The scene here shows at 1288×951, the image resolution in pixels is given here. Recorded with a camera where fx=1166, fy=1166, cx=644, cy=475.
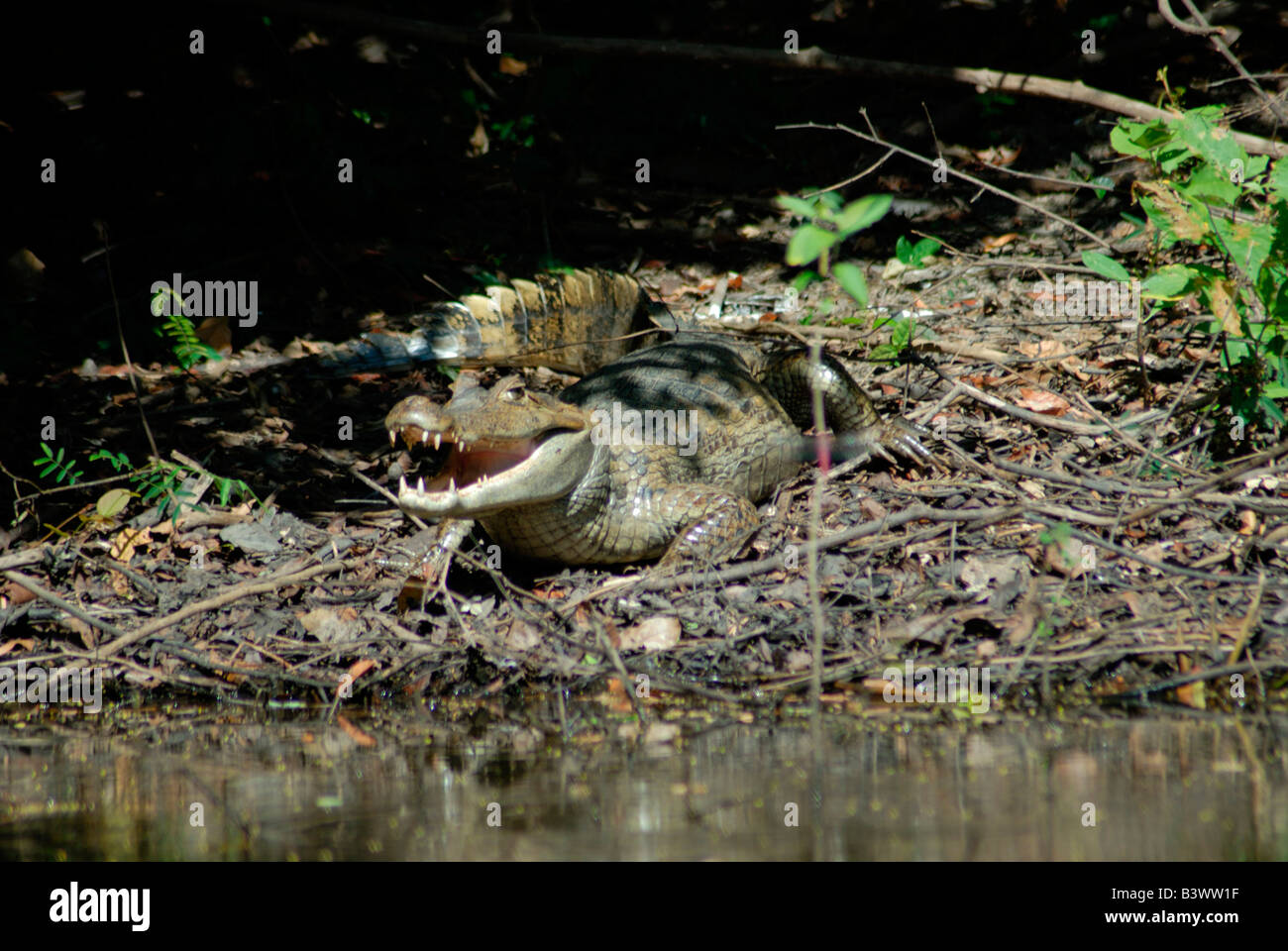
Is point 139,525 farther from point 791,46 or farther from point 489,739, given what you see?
point 791,46

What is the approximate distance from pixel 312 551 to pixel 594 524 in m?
1.17

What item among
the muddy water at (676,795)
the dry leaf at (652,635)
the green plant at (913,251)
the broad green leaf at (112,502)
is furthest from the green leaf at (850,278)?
the green plant at (913,251)

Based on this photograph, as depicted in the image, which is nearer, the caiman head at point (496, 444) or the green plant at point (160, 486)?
the caiman head at point (496, 444)

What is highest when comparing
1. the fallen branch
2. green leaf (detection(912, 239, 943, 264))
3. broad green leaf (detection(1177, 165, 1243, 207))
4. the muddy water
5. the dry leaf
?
the fallen branch

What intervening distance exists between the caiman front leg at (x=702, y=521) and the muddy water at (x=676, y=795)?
126 centimetres

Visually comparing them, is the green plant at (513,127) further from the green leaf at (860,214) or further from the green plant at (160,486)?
the green leaf at (860,214)

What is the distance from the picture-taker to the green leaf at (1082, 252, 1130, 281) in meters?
4.12

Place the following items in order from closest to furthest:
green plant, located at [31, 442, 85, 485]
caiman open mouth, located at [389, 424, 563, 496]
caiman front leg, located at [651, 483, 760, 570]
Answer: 1. caiman open mouth, located at [389, 424, 563, 496]
2. caiman front leg, located at [651, 483, 760, 570]
3. green plant, located at [31, 442, 85, 485]

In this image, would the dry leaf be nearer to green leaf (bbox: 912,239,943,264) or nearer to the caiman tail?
the caiman tail

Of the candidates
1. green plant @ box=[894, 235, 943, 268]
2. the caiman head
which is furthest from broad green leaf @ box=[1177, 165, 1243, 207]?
green plant @ box=[894, 235, 943, 268]

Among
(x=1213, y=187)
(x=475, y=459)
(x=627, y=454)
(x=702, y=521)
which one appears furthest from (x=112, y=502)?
(x=1213, y=187)

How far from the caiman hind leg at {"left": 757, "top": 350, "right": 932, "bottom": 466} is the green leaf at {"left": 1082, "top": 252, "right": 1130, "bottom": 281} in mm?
1163

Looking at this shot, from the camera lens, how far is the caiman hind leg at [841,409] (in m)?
5.21
